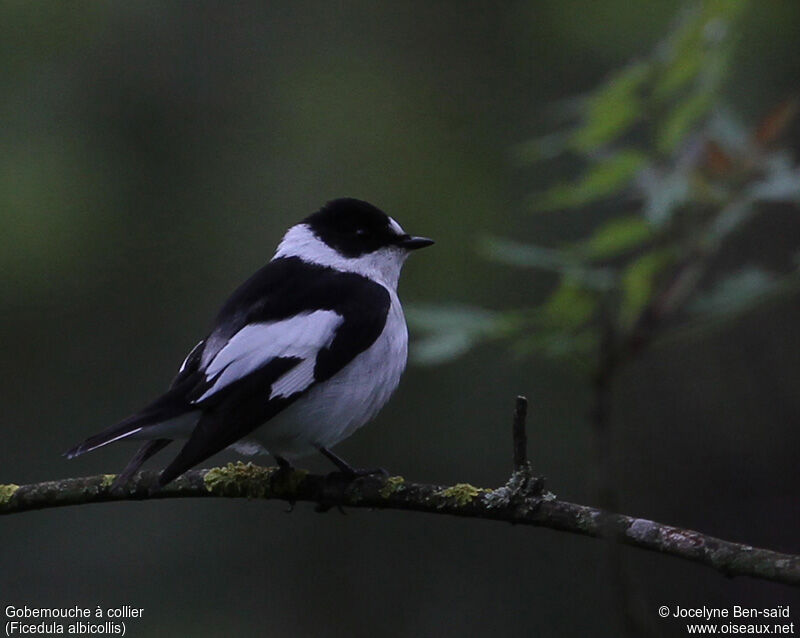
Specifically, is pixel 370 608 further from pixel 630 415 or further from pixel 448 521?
pixel 630 415

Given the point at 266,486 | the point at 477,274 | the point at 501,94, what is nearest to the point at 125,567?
the point at 477,274

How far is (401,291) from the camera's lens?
618 cm

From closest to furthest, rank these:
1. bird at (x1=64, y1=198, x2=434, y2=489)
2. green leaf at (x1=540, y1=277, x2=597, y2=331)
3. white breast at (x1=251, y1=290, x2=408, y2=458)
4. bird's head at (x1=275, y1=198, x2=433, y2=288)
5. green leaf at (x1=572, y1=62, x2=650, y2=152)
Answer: green leaf at (x1=540, y1=277, x2=597, y2=331) → green leaf at (x1=572, y1=62, x2=650, y2=152) → bird at (x1=64, y1=198, x2=434, y2=489) → white breast at (x1=251, y1=290, x2=408, y2=458) → bird's head at (x1=275, y1=198, x2=433, y2=288)

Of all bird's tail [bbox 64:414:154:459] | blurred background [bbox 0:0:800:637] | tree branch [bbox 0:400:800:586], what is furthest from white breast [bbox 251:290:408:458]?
blurred background [bbox 0:0:800:637]

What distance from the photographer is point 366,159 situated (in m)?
6.55

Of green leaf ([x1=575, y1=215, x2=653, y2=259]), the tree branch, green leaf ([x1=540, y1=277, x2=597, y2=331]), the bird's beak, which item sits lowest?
the tree branch

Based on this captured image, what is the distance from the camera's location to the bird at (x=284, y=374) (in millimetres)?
3275

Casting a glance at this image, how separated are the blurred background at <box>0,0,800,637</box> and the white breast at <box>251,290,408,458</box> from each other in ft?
4.10

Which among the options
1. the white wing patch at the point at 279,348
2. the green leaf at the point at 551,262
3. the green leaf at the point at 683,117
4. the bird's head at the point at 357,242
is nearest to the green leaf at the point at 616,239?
the green leaf at the point at 551,262

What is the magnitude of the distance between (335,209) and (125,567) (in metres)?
2.58

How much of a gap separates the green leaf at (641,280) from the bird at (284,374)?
1.32 m

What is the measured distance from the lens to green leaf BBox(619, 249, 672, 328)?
2215 mm

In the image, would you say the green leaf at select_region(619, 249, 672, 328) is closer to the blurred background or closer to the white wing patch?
the white wing patch

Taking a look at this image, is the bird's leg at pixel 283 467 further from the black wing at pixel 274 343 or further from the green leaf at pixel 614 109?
the green leaf at pixel 614 109
